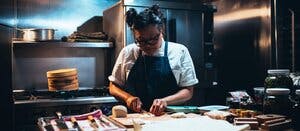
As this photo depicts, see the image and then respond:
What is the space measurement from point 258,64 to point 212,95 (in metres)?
0.64

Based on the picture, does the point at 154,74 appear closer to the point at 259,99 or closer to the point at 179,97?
the point at 179,97

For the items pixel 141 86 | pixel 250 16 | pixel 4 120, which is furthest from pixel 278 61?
pixel 4 120

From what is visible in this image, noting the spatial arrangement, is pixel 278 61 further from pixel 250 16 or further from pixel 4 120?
pixel 4 120

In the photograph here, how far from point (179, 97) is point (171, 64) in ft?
0.89

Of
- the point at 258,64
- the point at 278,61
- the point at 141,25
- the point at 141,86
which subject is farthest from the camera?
the point at 258,64

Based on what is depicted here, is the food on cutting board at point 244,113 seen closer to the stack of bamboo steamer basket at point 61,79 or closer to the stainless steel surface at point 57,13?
the stack of bamboo steamer basket at point 61,79

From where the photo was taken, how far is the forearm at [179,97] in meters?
2.19

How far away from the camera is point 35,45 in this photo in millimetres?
3311

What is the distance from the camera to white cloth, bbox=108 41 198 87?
94.1 inches

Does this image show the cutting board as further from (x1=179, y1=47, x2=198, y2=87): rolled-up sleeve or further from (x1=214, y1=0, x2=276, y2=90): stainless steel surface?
(x1=214, y1=0, x2=276, y2=90): stainless steel surface

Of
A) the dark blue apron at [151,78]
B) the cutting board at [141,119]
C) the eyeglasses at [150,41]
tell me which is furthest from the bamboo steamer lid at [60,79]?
the cutting board at [141,119]

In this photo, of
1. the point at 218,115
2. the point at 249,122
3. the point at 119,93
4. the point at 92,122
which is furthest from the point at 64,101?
the point at 249,122

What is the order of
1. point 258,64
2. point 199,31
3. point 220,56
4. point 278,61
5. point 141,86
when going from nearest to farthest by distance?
point 141,86
point 278,61
point 258,64
point 199,31
point 220,56

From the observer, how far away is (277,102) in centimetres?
159
